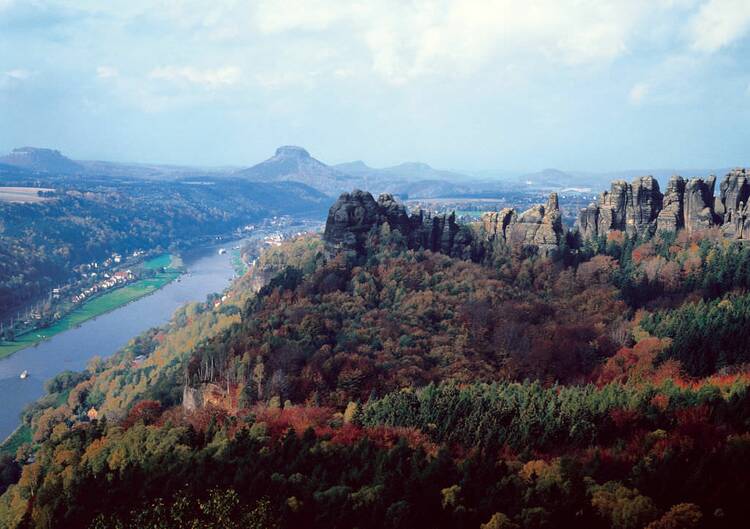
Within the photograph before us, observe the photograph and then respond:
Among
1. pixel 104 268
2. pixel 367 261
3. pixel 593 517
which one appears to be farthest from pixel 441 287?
pixel 104 268

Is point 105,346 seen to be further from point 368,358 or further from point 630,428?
point 630,428

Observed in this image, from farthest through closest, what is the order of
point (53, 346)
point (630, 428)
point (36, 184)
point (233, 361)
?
point (36, 184)
point (53, 346)
point (233, 361)
point (630, 428)

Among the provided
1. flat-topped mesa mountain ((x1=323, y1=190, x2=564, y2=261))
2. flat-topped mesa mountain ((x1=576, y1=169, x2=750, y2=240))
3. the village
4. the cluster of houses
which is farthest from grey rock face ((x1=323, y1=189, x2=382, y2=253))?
the cluster of houses

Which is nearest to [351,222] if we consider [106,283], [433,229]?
[433,229]

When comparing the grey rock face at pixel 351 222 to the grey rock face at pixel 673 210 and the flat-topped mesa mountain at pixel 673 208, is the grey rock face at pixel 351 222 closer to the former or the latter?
the flat-topped mesa mountain at pixel 673 208

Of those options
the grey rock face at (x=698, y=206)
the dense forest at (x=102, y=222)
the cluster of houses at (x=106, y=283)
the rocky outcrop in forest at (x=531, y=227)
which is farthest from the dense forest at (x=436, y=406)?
the dense forest at (x=102, y=222)

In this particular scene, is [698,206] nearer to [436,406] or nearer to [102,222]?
[436,406]
